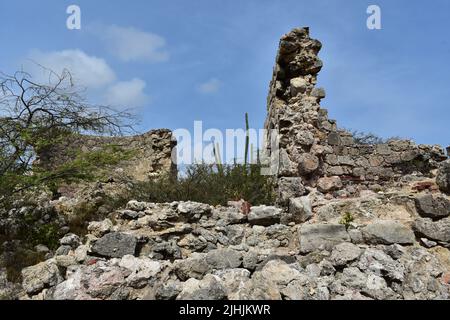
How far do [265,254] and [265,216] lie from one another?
780 mm

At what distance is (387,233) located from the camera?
399cm

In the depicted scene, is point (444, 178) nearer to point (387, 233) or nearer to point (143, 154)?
point (387, 233)

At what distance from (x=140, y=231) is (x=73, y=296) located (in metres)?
1.46

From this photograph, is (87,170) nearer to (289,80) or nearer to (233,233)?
(233,233)

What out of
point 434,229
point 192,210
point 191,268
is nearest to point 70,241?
point 192,210

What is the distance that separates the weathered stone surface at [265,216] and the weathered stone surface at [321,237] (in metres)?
0.68

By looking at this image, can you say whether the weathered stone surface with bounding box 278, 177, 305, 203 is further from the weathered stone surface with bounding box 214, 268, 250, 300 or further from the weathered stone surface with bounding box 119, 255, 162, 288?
the weathered stone surface with bounding box 119, 255, 162, 288

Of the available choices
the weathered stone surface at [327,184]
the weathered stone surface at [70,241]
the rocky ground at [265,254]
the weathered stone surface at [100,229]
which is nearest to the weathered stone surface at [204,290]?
the rocky ground at [265,254]

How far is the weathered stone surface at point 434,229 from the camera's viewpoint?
3.95m

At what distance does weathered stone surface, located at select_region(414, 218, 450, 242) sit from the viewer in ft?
13.0

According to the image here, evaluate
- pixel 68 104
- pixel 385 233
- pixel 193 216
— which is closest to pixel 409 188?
pixel 385 233

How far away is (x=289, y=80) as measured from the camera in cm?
717

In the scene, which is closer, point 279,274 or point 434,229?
point 279,274

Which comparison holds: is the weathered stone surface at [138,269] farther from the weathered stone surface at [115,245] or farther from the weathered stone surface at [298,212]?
the weathered stone surface at [298,212]
